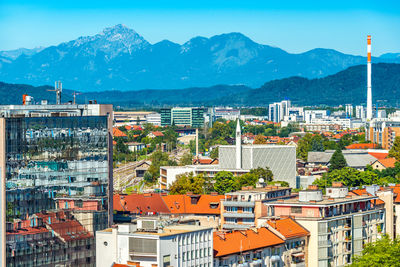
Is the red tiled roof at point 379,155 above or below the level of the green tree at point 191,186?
above

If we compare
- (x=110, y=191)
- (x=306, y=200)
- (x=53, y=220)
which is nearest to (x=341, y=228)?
(x=306, y=200)

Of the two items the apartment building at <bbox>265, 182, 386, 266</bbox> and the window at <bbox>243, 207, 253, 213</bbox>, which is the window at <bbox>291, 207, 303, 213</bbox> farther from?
the window at <bbox>243, 207, 253, 213</bbox>

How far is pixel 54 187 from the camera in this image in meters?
55.5

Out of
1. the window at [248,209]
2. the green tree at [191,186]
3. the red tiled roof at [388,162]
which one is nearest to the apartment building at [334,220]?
the window at [248,209]

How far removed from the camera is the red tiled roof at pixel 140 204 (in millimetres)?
75875

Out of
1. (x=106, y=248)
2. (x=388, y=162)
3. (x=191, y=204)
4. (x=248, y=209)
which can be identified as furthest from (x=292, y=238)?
(x=388, y=162)

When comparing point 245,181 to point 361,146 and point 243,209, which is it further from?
point 361,146

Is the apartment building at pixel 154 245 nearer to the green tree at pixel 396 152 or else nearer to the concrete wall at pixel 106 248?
the concrete wall at pixel 106 248

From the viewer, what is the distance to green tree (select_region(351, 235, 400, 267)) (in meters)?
55.5

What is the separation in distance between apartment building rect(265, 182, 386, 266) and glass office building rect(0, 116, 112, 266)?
36.9 ft

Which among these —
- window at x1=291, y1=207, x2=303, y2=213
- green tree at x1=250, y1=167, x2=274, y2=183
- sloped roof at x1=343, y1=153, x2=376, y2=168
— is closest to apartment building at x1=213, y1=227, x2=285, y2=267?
window at x1=291, y1=207, x2=303, y2=213

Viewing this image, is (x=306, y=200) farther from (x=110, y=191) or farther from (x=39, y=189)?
(x=39, y=189)

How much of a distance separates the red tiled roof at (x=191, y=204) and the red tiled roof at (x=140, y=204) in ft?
2.23

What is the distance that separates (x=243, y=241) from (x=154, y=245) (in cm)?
801
